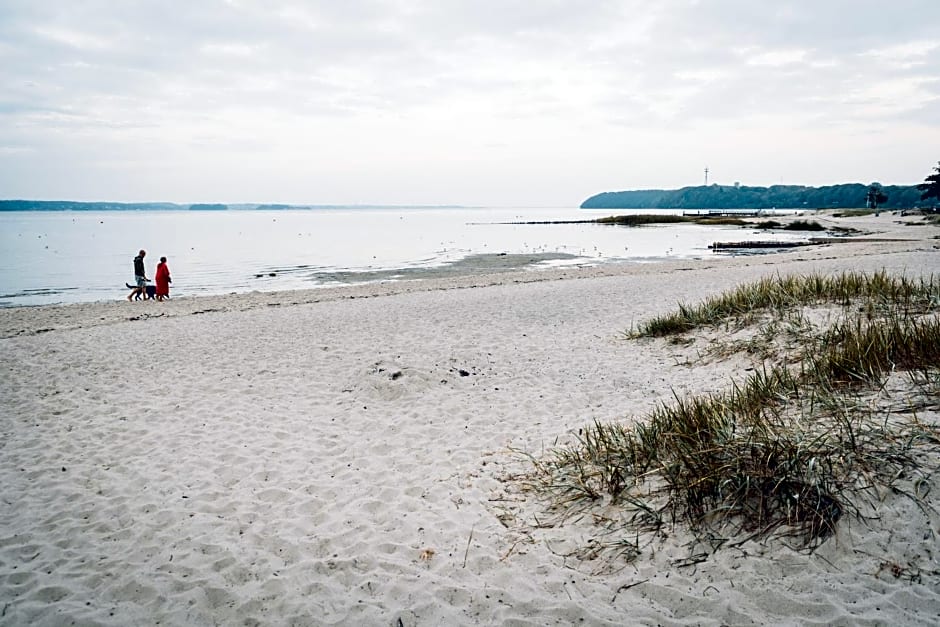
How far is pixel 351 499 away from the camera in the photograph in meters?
5.53

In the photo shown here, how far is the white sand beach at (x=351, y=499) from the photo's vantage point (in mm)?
3842

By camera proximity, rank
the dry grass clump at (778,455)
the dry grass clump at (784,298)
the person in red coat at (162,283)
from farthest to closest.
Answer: the person in red coat at (162,283)
the dry grass clump at (784,298)
the dry grass clump at (778,455)

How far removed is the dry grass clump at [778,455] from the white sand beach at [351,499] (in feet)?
0.82

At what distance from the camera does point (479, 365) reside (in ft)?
Result: 33.0

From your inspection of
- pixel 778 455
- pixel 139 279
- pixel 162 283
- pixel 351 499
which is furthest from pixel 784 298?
pixel 139 279

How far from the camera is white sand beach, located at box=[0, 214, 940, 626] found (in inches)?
151

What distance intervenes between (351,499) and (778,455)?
12.6ft

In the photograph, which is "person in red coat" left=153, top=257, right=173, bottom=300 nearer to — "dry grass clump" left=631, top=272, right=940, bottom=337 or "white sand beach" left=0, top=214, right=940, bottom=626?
"white sand beach" left=0, top=214, right=940, bottom=626

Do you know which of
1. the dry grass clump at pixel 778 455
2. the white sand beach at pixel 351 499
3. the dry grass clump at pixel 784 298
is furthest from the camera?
the dry grass clump at pixel 784 298

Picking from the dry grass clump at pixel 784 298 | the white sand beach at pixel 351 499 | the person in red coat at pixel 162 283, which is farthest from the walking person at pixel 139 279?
the dry grass clump at pixel 784 298

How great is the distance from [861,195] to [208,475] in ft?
727

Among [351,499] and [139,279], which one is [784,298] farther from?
[139,279]

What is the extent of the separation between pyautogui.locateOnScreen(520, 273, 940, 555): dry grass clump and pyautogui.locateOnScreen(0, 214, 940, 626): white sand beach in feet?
0.82

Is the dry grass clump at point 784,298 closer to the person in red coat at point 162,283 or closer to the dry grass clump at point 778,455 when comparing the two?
the dry grass clump at point 778,455
